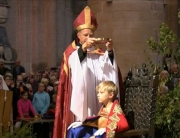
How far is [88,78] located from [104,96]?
0.41 m

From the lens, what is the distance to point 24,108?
9578mm

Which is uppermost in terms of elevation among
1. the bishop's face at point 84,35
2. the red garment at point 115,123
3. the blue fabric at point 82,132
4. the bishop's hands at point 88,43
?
the bishop's face at point 84,35

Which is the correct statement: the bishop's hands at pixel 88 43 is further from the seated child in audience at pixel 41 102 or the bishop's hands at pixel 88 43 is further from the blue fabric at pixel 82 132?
the seated child in audience at pixel 41 102

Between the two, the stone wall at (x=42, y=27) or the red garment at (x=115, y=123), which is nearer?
the red garment at (x=115, y=123)

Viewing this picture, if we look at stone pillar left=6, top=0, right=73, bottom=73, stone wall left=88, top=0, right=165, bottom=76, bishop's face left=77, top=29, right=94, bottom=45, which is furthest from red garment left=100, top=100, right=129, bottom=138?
stone pillar left=6, top=0, right=73, bottom=73

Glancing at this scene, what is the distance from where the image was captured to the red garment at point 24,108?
9.43m

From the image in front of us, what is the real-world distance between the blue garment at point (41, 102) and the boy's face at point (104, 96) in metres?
5.41

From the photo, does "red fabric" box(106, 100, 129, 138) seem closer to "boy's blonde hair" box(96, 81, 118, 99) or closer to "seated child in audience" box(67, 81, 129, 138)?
"seated child in audience" box(67, 81, 129, 138)

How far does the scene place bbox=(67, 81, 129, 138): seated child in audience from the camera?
463 cm

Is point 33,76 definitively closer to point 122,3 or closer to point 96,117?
point 122,3

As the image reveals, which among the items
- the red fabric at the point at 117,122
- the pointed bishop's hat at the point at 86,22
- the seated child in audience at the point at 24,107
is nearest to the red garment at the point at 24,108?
the seated child in audience at the point at 24,107

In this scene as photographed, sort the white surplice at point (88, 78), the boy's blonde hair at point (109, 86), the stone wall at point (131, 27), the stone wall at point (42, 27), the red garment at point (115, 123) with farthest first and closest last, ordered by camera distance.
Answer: the stone wall at point (42, 27), the stone wall at point (131, 27), the white surplice at point (88, 78), the boy's blonde hair at point (109, 86), the red garment at point (115, 123)

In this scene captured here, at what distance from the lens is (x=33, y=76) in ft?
40.1

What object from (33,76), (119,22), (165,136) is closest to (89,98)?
(165,136)
